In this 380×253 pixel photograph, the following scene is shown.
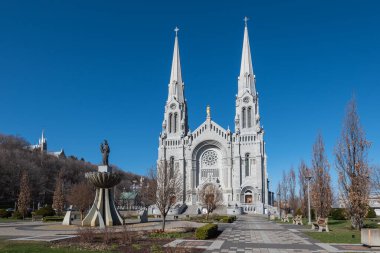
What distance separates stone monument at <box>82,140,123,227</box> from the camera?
1200 inches

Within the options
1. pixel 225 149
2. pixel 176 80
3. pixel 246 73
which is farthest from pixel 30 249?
pixel 176 80

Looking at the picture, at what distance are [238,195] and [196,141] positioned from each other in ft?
53.6

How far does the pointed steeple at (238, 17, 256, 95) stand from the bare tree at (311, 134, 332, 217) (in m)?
48.5

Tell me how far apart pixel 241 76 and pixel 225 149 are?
18.6 m

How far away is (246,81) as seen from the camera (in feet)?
295

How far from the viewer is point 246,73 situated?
297ft

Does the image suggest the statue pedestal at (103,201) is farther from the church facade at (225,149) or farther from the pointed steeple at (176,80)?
the pointed steeple at (176,80)

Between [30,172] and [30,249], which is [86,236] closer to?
[30,249]

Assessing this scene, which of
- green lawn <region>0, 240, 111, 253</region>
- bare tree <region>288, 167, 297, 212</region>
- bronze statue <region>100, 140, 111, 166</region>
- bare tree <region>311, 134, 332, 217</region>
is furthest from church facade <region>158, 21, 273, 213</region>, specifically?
green lawn <region>0, 240, 111, 253</region>

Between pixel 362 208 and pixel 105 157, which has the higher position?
pixel 105 157

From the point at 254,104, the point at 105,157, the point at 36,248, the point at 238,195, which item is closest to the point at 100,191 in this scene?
the point at 105,157

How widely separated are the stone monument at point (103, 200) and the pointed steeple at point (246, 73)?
6207cm

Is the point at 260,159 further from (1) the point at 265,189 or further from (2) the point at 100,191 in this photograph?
(2) the point at 100,191

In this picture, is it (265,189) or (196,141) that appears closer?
(265,189)
